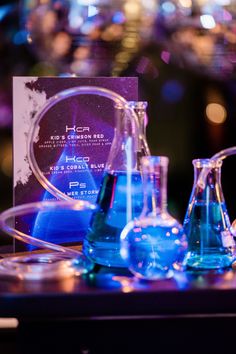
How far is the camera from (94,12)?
1563mm

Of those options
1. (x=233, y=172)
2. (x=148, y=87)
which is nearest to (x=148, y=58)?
(x=148, y=87)

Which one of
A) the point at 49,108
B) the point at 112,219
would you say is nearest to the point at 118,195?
the point at 112,219

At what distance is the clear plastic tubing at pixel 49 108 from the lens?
31.9 inches

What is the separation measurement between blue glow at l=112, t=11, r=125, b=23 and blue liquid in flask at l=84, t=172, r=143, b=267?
84cm

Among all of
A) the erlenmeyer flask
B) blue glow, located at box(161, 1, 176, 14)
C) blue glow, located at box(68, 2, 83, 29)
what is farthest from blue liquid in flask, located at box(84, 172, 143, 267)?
blue glow, located at box(161, 1, 176, 14)

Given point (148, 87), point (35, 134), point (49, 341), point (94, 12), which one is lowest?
point (49, 341)

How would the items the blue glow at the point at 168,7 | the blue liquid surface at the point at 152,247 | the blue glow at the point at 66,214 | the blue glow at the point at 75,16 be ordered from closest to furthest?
the blue liquid surface at the point at 152,247
the blue glow at the point at 66,214
the blue glow at the point at 75,16
the blue glow at the point at 168,7

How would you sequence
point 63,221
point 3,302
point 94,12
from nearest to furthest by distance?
point 3,302, point 63,221, point 94,12

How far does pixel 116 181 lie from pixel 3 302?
0.21 metres

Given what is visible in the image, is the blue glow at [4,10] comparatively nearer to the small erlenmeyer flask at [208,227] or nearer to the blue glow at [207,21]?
the blue glow at [207,21]

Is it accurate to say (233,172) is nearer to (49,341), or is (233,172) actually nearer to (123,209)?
(123,209)

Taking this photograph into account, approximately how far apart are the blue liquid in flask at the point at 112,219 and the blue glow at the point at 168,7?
3.04ft

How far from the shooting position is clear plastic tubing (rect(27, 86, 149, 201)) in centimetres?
81


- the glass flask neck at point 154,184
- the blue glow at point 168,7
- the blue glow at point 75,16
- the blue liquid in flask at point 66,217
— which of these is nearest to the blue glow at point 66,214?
the blue liquid in flask at point 66,217
